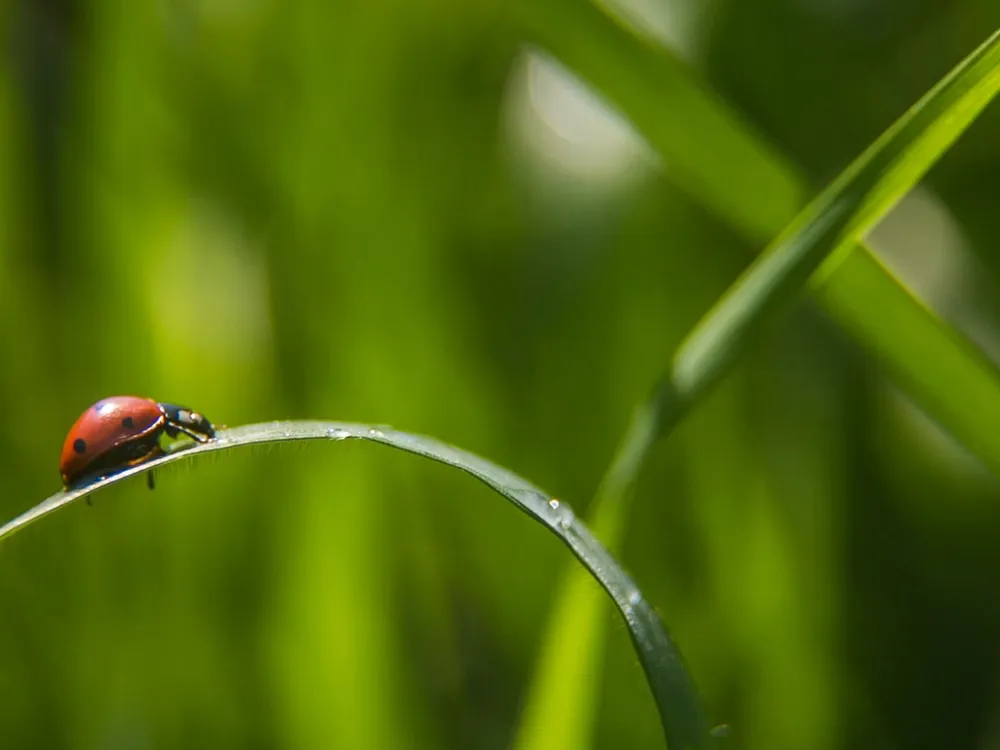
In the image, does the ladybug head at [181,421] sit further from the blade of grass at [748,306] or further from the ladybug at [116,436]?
the blade of grass at [748,306]

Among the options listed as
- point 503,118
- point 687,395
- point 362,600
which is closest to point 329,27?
point 503,118

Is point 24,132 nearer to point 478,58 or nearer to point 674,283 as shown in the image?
point 478,58

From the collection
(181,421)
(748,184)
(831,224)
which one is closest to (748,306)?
(831,224)

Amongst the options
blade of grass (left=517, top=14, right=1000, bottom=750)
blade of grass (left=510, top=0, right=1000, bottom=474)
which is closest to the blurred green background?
blade of grass (left=510, top=0, right=1000, bottom=474)

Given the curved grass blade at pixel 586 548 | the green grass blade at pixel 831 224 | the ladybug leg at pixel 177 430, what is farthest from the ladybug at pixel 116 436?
the green grass blade at pixel 831 224

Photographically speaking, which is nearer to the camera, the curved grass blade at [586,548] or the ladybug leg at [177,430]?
the curved grass blade at [586,548]
